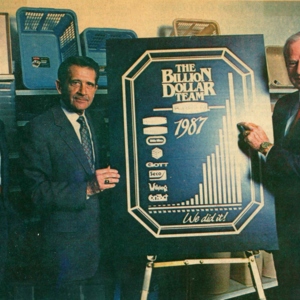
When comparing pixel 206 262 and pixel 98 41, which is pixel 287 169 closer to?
pixel 206 262

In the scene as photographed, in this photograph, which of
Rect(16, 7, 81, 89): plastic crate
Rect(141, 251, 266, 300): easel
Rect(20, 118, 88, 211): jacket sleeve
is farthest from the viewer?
Rect(16, 7, 81, 89): plastic crate

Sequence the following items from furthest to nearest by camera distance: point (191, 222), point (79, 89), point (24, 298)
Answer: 1. point (24, 298)
2. point (79, 89)
3. point (191, 222)

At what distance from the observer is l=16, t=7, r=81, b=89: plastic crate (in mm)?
1770

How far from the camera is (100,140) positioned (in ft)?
5.62

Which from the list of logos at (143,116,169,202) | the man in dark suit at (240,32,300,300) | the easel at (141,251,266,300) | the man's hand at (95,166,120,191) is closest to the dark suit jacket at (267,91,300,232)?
the man in dark suit at (240,32,300,300)

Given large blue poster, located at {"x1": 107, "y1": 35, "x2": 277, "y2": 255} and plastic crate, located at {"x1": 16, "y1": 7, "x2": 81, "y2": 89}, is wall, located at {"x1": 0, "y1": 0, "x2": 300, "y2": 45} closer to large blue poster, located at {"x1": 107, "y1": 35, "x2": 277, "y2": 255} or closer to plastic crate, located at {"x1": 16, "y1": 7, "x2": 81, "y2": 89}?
plastic crate, located at {"x1": 16, "y1": 7, "x2": 81, "y2": 89}

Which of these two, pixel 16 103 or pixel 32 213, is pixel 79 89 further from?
pixel 32 213

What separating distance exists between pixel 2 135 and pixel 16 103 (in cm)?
21

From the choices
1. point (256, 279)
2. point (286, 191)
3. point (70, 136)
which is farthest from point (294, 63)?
point (70, 136)

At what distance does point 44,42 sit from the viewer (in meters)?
1.89

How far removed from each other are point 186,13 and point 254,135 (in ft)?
2.77

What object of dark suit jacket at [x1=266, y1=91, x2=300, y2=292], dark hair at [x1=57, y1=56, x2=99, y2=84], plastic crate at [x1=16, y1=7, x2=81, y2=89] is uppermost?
plastic crate at [x1=16, y1=7, x2=81, y2=89]

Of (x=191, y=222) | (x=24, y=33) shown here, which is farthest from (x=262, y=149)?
(x=24, y=33)

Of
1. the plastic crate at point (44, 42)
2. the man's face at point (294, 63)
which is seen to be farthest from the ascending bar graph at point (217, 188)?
the plastic crate at point (44, 42)
